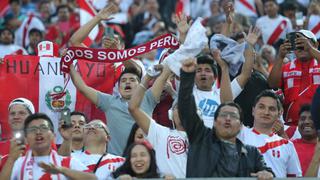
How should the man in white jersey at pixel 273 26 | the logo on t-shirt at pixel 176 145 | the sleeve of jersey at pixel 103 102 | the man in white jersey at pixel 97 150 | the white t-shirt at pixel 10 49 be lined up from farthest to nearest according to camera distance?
1. the man in white jersey at pixel 273 26
2. the white t-shirt at pixel 10 49
3. the sleeve of jersey at pixel 103 102
4. the man in white jersey at pixel 97 150
5. the logo on t-shirt at pixel 176 145

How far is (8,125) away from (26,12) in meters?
8.23

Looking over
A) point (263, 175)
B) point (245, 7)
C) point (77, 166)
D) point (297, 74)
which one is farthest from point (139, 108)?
point (245, 7)

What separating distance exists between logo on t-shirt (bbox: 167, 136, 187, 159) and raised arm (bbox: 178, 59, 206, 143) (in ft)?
2.36

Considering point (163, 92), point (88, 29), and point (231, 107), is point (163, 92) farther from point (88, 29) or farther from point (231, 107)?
point (231, 107)

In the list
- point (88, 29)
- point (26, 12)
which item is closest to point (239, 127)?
point (88, 29)

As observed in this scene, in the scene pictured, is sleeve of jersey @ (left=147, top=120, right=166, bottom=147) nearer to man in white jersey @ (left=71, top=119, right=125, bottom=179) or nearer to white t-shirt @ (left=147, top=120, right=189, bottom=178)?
white t-shirt @ (left=147, top=120, right=189, bottom=178)

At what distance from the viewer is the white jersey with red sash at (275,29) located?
18.2 metres

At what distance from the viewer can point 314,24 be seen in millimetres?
16766

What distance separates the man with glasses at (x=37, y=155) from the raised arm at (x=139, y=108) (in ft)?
2.32

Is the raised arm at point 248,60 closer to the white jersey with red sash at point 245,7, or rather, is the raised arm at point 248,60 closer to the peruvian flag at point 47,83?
the peruvian flag at point 47,83

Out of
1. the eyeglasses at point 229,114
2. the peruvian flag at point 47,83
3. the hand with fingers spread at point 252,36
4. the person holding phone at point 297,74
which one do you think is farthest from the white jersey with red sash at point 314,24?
the eyeglasses at point 229,114

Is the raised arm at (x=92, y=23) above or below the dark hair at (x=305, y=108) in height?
above

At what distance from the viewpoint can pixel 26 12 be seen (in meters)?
21.7

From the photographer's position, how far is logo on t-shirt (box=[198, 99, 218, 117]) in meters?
12.7
